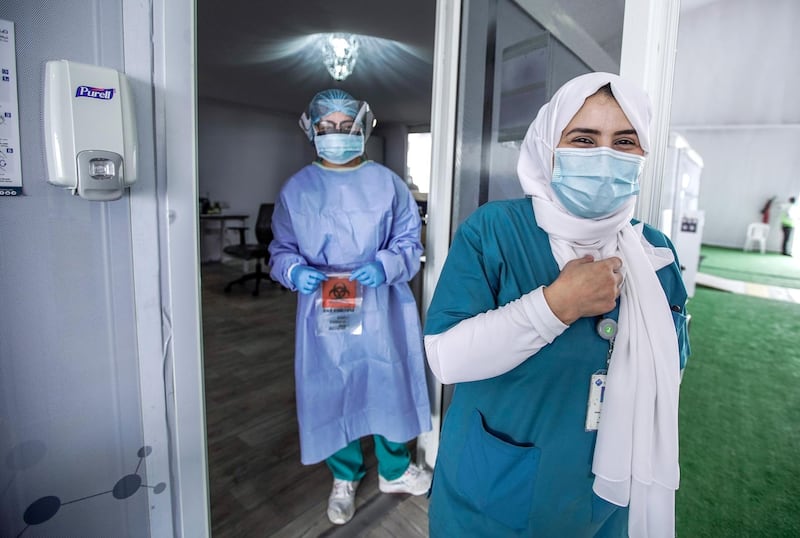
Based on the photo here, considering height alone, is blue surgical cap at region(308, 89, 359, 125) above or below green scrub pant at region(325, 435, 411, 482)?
above

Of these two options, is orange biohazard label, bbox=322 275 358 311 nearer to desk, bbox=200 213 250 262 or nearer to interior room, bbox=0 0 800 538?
interior room, bbox=0 0 800 538

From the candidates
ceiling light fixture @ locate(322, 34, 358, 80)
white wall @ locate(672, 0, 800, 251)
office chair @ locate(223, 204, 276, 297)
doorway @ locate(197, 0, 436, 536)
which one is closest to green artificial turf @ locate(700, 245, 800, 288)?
white wall @ locate(672, 0, 800, 251)

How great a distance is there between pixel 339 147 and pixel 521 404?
104 cm

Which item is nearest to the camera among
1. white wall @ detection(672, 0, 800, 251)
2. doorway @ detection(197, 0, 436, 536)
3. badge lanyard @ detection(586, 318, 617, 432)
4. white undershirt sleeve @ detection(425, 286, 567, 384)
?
white undershirt sleeve @ detection(425, 286, 567, 384)

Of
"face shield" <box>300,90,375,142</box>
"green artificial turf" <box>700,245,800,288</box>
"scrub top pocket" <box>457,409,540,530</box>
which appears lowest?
"green artificial turf" <box>700,245,800,288</box>

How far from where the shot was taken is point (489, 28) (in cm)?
143

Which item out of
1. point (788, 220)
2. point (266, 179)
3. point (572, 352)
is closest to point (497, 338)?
point (572, 352)

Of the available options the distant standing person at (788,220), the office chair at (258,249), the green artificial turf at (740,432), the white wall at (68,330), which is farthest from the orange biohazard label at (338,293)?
the distant standing person at (788,220)

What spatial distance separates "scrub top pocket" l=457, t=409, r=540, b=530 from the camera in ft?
2.53

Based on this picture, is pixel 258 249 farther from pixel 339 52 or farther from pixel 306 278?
pixel 306 278

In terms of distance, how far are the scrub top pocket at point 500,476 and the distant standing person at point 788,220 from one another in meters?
10.7

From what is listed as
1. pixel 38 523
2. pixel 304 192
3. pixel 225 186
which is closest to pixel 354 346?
pixel 304 192

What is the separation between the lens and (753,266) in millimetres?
7191

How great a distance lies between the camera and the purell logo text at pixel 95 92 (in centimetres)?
72
